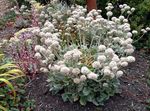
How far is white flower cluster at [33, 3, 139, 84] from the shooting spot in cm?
402

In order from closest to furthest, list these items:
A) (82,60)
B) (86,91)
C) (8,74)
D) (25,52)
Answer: (86,91), (8,74), (82,60), (25,52)

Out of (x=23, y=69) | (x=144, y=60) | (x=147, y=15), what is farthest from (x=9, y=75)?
(x=147, y=15)

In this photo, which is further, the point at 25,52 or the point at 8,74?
the point at 25,52

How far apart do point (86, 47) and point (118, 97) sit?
33.7 inches

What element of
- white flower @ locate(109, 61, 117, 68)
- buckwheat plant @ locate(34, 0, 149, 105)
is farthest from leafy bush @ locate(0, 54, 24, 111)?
white flower @ locate(109, 61, 117, 68)

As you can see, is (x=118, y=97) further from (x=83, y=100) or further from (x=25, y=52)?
(x=25, y=52)

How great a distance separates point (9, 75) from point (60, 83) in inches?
29.6

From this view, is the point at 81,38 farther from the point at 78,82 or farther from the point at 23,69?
the point at 78,82

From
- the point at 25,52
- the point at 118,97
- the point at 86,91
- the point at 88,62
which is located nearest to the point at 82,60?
the point at 88,62

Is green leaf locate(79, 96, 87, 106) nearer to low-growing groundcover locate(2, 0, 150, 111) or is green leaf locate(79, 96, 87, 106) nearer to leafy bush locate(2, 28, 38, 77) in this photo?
low-growing groundcover locate(2, 0, 150, 111)

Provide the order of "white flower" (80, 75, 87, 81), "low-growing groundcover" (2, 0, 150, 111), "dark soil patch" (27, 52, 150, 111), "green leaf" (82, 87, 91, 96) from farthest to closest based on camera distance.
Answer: "dark soil patch" (27, 52, 150, 111)
"green leaf" (82, 87, 91, 96)
"low-growing groundcover" (2, 0, 150, 111)
"white flower" (80, 75, 87, 81)

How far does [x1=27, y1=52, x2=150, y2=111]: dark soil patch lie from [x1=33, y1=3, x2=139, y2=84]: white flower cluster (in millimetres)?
279

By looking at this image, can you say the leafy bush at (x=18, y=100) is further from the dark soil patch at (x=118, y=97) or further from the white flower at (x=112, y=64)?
the white flower at (x=112, y=64)

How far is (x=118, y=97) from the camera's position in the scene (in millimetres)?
4629
